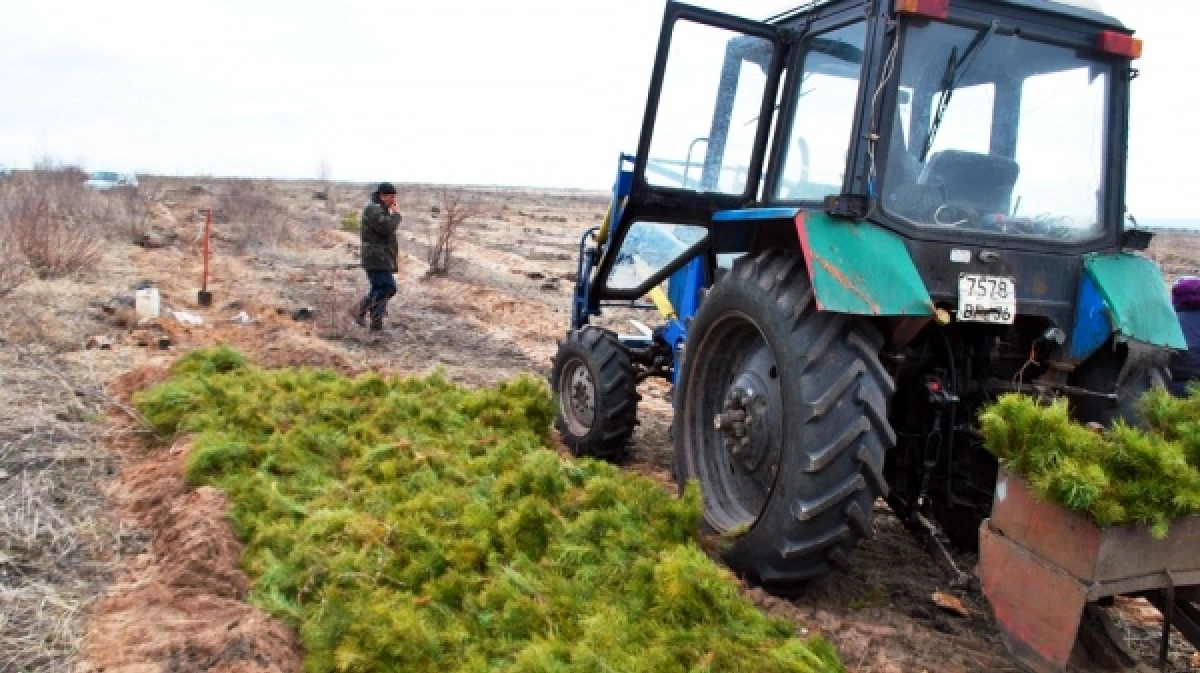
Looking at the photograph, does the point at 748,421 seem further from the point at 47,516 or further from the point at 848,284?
the point at 47,516

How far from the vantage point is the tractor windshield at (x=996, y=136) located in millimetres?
3936

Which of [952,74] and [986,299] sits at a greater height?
[952,74]

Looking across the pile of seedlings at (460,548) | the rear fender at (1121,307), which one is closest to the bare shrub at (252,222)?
the pile of seedlings at (460,548)

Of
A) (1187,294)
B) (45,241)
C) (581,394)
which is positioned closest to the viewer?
(1187,294)

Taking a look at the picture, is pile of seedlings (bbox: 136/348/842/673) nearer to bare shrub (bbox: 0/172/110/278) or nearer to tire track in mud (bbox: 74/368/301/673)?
tire track in mud (bbox: 74/368/301/673)

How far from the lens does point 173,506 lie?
4559 mm

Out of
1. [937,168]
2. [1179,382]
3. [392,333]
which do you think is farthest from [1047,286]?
[392,333]

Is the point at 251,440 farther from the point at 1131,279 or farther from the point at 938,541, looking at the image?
the point at 1131,279

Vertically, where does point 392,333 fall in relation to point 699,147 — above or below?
below

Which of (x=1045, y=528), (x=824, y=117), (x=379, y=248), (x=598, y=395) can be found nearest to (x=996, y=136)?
(x=824, y=117)

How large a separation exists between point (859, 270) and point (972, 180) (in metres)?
0.86

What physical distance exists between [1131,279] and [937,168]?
100 cm

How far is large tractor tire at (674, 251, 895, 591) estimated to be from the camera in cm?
351

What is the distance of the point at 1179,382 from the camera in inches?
209
